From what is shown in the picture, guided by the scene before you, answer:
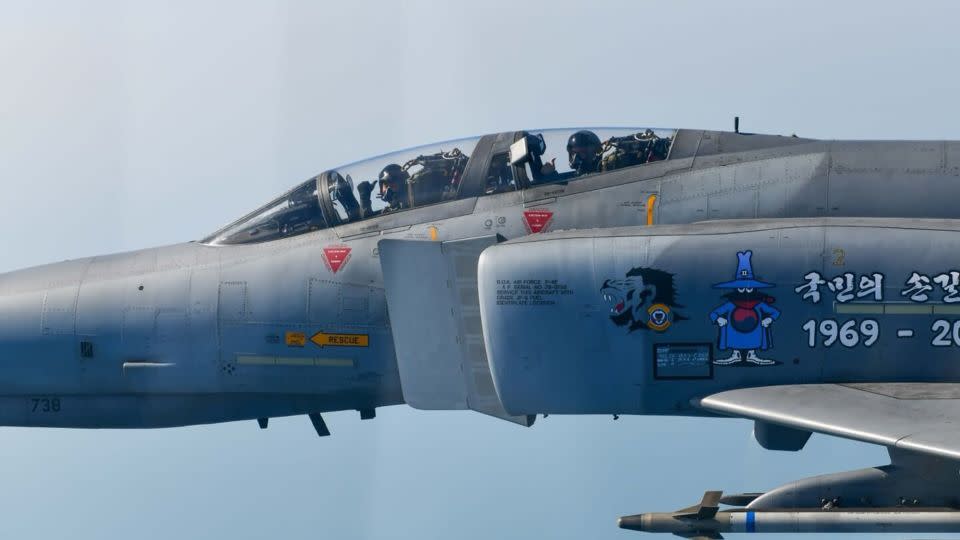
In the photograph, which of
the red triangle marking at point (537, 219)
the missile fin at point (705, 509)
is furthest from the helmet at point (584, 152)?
the missile fin at point (705, 509)

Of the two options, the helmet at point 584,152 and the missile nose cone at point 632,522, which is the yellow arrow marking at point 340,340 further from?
the missile nose cone at point 632,522

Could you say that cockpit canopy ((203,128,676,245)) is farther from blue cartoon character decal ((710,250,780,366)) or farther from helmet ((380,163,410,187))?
blue cartoon character decal ((710,250,780,366))

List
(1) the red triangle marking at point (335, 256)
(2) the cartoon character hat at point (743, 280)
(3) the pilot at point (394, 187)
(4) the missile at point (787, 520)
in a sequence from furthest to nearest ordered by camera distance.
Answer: (3) the pilot at point (394, 187) < (1) the red triangle marking at point (335, 256) < (2) the cartoon character hat at point (743, 280) < (4) the missile at point (787, 520)

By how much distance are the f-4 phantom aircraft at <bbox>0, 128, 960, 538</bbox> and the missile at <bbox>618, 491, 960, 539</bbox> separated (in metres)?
0.02

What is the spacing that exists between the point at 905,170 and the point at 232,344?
6400mm

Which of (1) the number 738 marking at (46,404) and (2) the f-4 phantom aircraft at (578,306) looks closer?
(2) the f-4 phantom aircraft at (578,306)

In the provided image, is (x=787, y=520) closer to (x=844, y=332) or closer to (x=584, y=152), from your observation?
(x=844, y=332)

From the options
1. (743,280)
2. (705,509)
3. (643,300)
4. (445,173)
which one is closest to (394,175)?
(445,173)

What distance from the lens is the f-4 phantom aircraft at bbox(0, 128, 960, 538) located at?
1127 cm

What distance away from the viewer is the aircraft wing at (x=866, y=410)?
10.2 meters

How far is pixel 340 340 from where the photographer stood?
12688mm

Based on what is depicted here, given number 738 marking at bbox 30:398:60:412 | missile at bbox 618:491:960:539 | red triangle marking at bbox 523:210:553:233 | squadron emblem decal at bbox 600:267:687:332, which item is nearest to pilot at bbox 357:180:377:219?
red triangle marking at bbox 523:210:553:233

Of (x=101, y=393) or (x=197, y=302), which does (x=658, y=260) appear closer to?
(x=197, y=302)

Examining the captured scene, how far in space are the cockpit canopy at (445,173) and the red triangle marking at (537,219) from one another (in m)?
0.35
